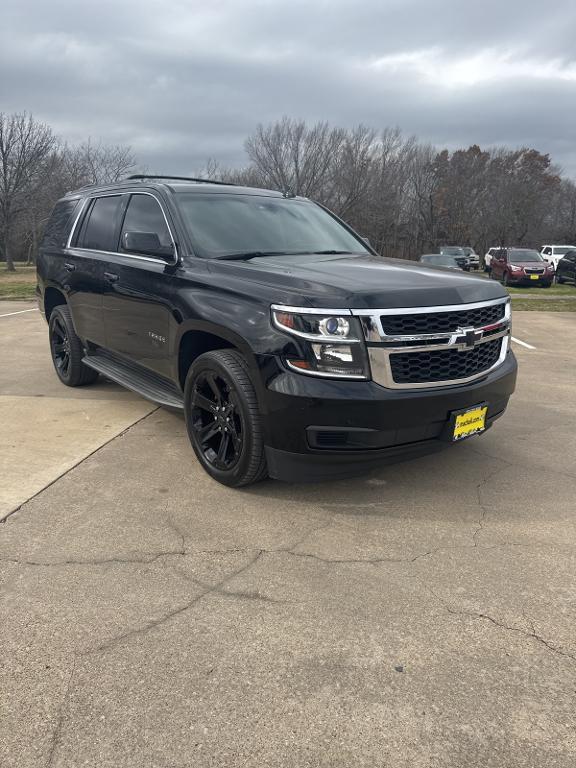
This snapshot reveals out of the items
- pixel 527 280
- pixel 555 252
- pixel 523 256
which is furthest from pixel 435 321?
pixel 555 252

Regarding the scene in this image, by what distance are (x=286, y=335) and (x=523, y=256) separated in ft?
81.2

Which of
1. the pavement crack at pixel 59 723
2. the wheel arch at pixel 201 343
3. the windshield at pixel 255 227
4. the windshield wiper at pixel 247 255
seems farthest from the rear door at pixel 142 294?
the pavement crack at pixel 59 723

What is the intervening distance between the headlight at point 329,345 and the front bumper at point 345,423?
0.06 meters

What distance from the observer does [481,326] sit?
354 cm

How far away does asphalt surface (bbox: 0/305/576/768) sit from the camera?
6.27 feet

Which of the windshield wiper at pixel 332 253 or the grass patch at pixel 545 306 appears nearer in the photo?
the windshield wiper at pixel 332 253

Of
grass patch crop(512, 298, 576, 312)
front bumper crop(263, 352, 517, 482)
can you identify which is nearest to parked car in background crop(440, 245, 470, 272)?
grass patch crop(512, 298, 576, 312)

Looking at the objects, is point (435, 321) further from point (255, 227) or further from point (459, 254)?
point (459, 254)

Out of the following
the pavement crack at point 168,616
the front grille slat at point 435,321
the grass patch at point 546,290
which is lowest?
the pavement crack at point 168,616

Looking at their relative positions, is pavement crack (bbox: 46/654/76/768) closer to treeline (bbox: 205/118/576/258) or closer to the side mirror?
the side mirror

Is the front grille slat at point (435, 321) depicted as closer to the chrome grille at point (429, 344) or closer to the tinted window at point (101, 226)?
the chrome grille at point (429, 344)

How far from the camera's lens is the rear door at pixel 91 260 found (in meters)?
5.13

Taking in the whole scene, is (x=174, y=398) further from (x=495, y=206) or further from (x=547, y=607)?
(x=495, y=206)

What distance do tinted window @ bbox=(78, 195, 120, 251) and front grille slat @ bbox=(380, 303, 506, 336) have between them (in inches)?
113
